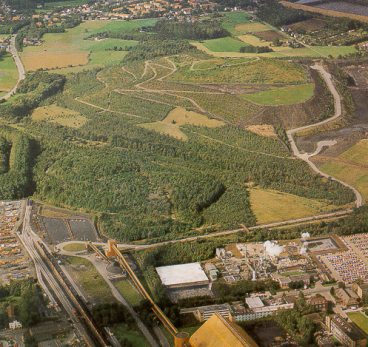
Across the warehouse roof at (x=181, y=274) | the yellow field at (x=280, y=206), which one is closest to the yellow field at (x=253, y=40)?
the yellow field at (x=280, y=206)

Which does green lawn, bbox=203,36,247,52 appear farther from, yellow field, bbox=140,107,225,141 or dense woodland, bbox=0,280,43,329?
dense woodland, bbox=0,280,43,329

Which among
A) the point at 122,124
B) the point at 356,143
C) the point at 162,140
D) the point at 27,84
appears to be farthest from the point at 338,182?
the point at 27,84

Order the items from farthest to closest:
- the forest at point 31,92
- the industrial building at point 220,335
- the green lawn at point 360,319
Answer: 1. the forest at point 31,92
2. the green lawn at point 360,319
3. the industrial building at point 220,335

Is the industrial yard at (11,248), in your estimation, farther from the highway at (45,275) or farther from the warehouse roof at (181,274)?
the warehouse roof at (181,274)

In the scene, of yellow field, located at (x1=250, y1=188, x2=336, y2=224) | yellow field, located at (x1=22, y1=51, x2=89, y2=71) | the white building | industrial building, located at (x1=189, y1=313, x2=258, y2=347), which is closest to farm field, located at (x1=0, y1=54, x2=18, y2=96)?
yellow field, located at (x1=22, y1=51, x2=89, y2=71)

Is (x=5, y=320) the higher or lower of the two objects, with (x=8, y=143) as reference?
higher

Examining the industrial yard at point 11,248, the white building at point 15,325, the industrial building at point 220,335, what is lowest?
the industrial yard at point 11,248

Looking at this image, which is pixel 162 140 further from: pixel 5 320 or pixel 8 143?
pixel 5 320
